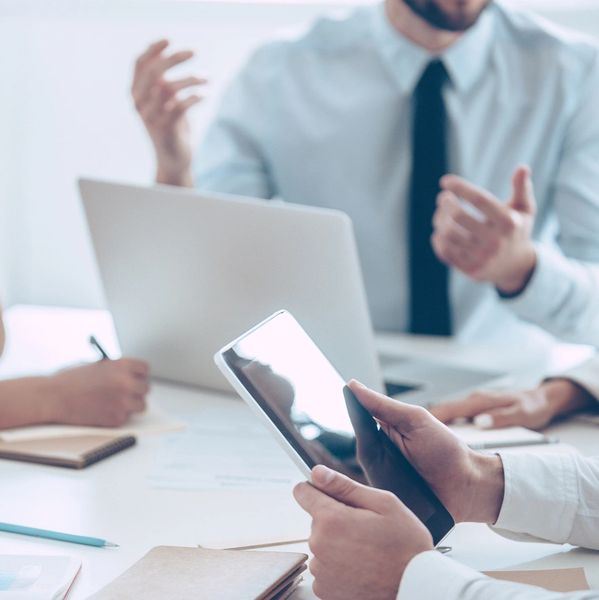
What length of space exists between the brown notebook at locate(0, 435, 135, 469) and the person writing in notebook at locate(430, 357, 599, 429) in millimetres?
398

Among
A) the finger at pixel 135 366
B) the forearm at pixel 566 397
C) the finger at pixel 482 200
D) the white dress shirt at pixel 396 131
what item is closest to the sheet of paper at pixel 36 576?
the finger at pixel 135 366

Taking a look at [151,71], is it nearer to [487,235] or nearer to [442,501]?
[487,235]

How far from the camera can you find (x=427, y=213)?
6.45 feet

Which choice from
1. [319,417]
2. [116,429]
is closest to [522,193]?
[116,429]

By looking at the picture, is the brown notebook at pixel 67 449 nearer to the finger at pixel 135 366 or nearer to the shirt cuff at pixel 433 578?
the finger at pixel 135 366

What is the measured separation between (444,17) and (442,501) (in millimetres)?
1203

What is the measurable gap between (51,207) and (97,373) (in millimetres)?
1740

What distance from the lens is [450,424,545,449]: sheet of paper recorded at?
1.23 metres

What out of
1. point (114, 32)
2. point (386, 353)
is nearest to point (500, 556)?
point (386, 353)

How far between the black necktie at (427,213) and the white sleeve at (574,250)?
229 millimetres

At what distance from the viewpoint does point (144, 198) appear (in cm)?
139

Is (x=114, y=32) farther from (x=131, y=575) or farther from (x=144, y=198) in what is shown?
(x=131, y=575)

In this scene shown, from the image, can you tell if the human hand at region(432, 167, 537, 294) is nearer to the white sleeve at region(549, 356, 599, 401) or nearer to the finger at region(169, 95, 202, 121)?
the white sleeve at region(549, 356, 599, 401)

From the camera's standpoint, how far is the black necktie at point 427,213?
196 cm
